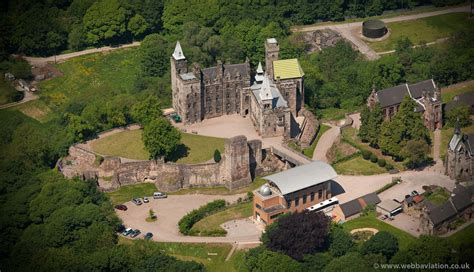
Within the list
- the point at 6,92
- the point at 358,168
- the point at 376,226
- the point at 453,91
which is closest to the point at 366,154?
the point at 358,168

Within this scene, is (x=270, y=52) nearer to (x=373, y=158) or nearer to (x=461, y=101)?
(x=373, y=158)

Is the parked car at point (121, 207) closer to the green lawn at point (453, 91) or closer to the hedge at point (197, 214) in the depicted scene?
the hedge at point (197, 214)

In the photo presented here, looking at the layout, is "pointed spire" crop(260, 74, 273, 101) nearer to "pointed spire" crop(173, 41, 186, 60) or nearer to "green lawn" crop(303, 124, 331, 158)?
"green lawn" crop(303, 124, 331, 158)

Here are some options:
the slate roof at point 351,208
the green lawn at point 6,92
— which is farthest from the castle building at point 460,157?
the green lawn at point 6,92

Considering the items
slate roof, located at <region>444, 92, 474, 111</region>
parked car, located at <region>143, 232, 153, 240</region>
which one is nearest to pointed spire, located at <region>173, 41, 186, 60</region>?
parked car, located at <region>143, 232, 153, 240</region>

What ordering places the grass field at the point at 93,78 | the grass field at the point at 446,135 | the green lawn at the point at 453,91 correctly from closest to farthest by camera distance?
the grass field at the point at 446,135, the green lawn at the point at 453,91, the grass field at the point at 93,78

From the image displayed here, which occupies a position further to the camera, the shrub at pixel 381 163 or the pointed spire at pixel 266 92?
the pointed spire at pixel 266 92

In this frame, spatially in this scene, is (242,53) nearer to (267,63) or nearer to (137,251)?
(267,63)
